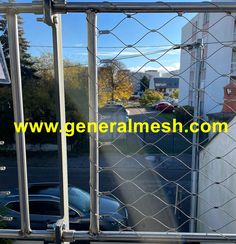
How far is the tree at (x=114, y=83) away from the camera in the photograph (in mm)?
739

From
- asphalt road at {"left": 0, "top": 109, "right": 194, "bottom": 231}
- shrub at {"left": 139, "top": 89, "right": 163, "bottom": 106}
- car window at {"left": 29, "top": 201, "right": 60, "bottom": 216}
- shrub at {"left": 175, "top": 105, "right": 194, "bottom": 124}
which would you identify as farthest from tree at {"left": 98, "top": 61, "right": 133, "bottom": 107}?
asphalt road at {"left": 0, "top": 109, "right": 194, "bottom": 231}

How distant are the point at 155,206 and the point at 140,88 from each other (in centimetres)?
476

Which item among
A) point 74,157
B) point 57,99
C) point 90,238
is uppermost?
point 57,99

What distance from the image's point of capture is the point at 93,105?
2.10 ft

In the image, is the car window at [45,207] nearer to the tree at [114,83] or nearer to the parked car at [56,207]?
the parked car at [56,207]

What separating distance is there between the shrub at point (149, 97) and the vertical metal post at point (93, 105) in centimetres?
26

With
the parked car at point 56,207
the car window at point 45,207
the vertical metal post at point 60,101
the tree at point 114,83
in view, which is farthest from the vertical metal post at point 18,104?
the car window at point 45,207

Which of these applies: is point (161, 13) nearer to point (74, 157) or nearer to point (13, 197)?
point (13, 197)

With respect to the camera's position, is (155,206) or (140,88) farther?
(155,206)

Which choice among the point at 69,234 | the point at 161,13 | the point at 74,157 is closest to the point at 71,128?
the point at 69,234

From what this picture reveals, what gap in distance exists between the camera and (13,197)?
3.33m

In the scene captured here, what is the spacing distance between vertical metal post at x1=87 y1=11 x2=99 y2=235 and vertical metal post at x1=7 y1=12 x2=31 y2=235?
0.16m

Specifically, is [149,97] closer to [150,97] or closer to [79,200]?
[150,97]

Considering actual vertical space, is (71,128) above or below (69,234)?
above
